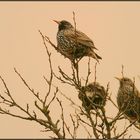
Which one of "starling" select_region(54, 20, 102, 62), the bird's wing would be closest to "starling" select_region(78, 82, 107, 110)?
"starling" select_region(54, 20, 102, 62)

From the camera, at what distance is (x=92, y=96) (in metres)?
7.40

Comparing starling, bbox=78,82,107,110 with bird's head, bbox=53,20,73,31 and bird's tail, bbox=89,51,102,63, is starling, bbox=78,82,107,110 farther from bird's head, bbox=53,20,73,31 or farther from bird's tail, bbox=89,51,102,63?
bird's head, bbox=53,20,73,31

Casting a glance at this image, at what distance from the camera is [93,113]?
24.6 feet

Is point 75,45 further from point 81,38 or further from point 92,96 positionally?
point 92,96

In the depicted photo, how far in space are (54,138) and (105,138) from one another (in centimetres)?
73

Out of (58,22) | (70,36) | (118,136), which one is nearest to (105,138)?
(118,136)

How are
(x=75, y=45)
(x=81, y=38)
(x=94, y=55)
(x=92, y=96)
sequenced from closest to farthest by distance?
(x=92, y=96) < (x=75, y=45) < (x=94, y=55) < (x=81, y=38)

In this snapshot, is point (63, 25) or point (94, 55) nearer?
point (94, 55)

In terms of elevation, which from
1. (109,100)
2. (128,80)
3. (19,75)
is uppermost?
(19,75)

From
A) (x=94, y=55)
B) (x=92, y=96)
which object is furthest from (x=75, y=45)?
(x=92, y=96)

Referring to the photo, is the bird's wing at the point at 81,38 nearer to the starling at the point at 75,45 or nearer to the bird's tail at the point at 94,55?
the starling at the point at 75,45

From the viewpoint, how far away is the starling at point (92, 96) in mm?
7182

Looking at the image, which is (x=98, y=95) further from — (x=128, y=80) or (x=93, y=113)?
(x=128, y=80)

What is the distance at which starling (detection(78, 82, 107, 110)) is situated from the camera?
23.6ft
